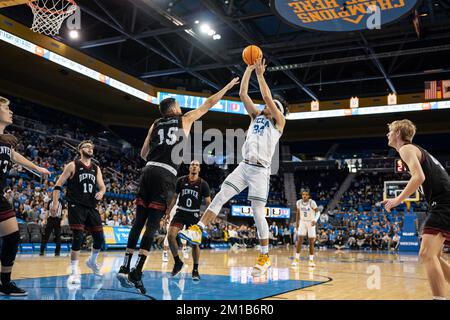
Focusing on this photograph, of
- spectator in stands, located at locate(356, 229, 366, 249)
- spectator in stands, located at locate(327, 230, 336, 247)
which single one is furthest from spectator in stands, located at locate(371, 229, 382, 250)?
spectator in stands, located at locate(327, 230, 336, 247)

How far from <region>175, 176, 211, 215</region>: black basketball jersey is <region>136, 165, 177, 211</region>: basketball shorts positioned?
2.85 m

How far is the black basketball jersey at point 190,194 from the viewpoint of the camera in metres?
7.98

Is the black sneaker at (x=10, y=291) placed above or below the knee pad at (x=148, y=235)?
below

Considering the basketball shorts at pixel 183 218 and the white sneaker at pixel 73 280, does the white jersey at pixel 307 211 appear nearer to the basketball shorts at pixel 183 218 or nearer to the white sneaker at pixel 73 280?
the basketball shorts at pixel 183 218

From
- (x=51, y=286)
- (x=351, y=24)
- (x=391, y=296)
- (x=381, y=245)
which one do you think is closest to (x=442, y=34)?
(x=351, y=24)

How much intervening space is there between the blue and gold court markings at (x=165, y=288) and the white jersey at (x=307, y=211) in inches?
193

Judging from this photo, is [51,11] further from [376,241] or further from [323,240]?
[323,240]

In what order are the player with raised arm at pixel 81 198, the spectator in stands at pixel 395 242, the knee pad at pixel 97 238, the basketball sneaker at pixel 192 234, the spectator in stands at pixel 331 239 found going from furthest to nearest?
the spectator in stands at pixel 331 239
the spectator in stands at pixel 395 242
the knee pad at pixel 97 238
the player with raised arm at pixel 81 198
the basketball sneaker at pixel 192 234

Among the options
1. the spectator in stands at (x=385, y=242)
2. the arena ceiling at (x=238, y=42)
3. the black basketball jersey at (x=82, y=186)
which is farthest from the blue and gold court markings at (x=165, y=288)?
the spectator in stands at (x=385, y=242)

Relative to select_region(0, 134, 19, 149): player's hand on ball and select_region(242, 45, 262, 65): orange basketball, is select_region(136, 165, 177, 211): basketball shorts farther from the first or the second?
select_region(242, 45, 262, 65): orange basketball
